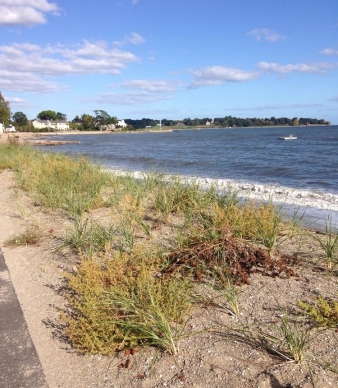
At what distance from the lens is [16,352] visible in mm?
3041

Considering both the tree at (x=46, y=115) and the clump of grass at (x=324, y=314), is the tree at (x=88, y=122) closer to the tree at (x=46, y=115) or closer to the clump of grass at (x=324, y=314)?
the tree at (x=46, y=115)

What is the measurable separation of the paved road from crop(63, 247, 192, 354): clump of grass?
13.5 inches

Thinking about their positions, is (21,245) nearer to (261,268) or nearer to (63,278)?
(63,278)

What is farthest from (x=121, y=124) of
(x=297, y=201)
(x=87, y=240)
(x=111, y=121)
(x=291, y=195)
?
(x=87, y=240)

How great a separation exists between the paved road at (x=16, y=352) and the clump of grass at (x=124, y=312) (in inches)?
13.5

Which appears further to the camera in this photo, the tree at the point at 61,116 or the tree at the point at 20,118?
the tree at the point at 61,116

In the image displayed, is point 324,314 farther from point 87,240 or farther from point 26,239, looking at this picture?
point 26,239

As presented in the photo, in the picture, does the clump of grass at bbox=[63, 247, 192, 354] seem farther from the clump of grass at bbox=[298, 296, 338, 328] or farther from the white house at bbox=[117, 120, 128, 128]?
the white house at bbox=[117, 120, 128, 128]

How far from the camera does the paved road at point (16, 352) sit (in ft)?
8.96

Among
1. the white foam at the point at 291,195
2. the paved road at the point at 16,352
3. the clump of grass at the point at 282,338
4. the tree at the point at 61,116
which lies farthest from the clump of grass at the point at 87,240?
the tree at the point at 61,116

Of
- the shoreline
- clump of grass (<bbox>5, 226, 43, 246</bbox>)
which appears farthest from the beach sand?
the shoreline

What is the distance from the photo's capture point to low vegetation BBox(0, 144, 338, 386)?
9.94ft

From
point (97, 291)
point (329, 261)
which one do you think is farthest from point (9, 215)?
point (329, 261)

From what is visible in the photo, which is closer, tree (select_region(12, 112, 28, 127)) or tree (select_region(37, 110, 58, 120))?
tree (select_region(12, 112, 28, 127))
